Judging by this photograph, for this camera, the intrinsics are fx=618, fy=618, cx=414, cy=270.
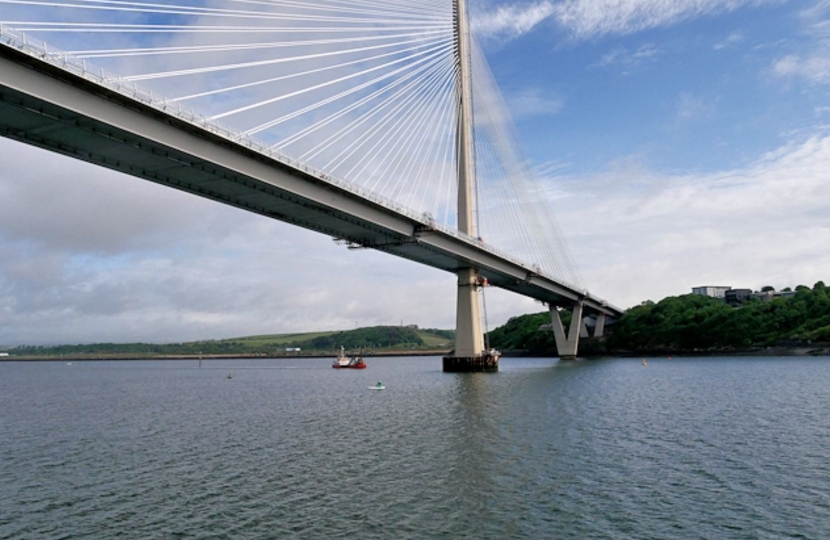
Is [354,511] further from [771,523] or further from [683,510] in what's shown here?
[771,523]

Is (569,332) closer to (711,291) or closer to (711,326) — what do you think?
(711,326)

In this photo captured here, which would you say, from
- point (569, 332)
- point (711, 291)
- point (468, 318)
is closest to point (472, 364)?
point (468, 318)

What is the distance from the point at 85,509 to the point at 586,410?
2559 centimetres

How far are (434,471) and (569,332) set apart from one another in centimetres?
9971

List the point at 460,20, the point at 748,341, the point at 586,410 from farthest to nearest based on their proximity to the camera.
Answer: the point at 748,341 < the point at 460,20 < the point at 586,410

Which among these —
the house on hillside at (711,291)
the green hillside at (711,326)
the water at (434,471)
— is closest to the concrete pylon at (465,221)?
the water at (434,471)

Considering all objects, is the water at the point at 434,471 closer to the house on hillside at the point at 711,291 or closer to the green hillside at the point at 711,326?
the green hillside at the point at 711,326

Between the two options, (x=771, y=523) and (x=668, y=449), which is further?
(x=668, y=449)

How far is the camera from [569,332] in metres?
115

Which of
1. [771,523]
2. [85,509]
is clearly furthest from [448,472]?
[85,509]

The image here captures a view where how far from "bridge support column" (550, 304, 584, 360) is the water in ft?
240

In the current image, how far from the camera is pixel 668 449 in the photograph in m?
22.7

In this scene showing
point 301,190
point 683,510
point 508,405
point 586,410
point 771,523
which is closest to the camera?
point 771,523

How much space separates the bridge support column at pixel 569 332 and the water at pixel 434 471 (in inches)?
2882
